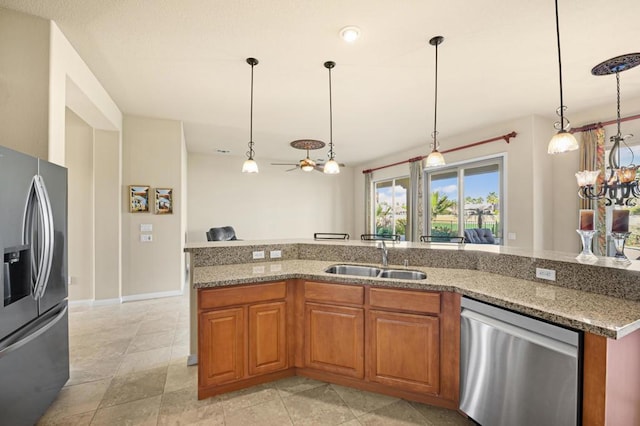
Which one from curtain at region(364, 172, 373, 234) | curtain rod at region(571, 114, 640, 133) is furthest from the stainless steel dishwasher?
curtain at region(364, 172, 373, 234)

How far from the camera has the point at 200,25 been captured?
7.23 ft

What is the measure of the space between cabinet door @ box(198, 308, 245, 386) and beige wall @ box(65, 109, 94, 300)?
124 inches

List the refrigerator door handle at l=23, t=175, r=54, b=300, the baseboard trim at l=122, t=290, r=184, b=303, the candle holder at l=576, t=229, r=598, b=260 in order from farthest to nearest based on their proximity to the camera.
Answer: the baseboard trim at l=122, t=290, r=184, b=303
the candle holder at l=576, t=229, r=598, b=260
the refrigerator door handle at l=23, t=175, r=54, b=300

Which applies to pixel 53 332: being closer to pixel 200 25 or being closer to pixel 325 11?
pixel 200 25

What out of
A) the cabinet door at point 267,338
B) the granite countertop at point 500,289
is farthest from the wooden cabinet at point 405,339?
the cabinet door at point 267,338

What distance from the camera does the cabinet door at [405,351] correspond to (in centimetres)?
191

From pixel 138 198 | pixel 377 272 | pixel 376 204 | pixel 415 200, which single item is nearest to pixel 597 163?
pixel 415 200

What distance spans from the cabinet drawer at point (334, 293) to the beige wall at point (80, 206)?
3622mm

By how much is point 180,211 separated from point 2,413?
3297 millimetres

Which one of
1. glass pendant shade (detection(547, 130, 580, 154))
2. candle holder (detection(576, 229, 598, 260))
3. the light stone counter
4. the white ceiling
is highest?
the white ceiling

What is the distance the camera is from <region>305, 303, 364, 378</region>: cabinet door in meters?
2.11

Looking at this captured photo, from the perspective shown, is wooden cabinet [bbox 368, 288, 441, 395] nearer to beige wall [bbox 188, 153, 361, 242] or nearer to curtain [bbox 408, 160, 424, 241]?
curtain [bbox 408, 160, 424, 241]

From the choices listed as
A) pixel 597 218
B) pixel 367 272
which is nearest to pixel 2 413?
pixel 367 272

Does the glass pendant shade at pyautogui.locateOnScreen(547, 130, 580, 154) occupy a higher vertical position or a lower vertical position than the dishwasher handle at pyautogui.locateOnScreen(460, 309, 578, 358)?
higher
